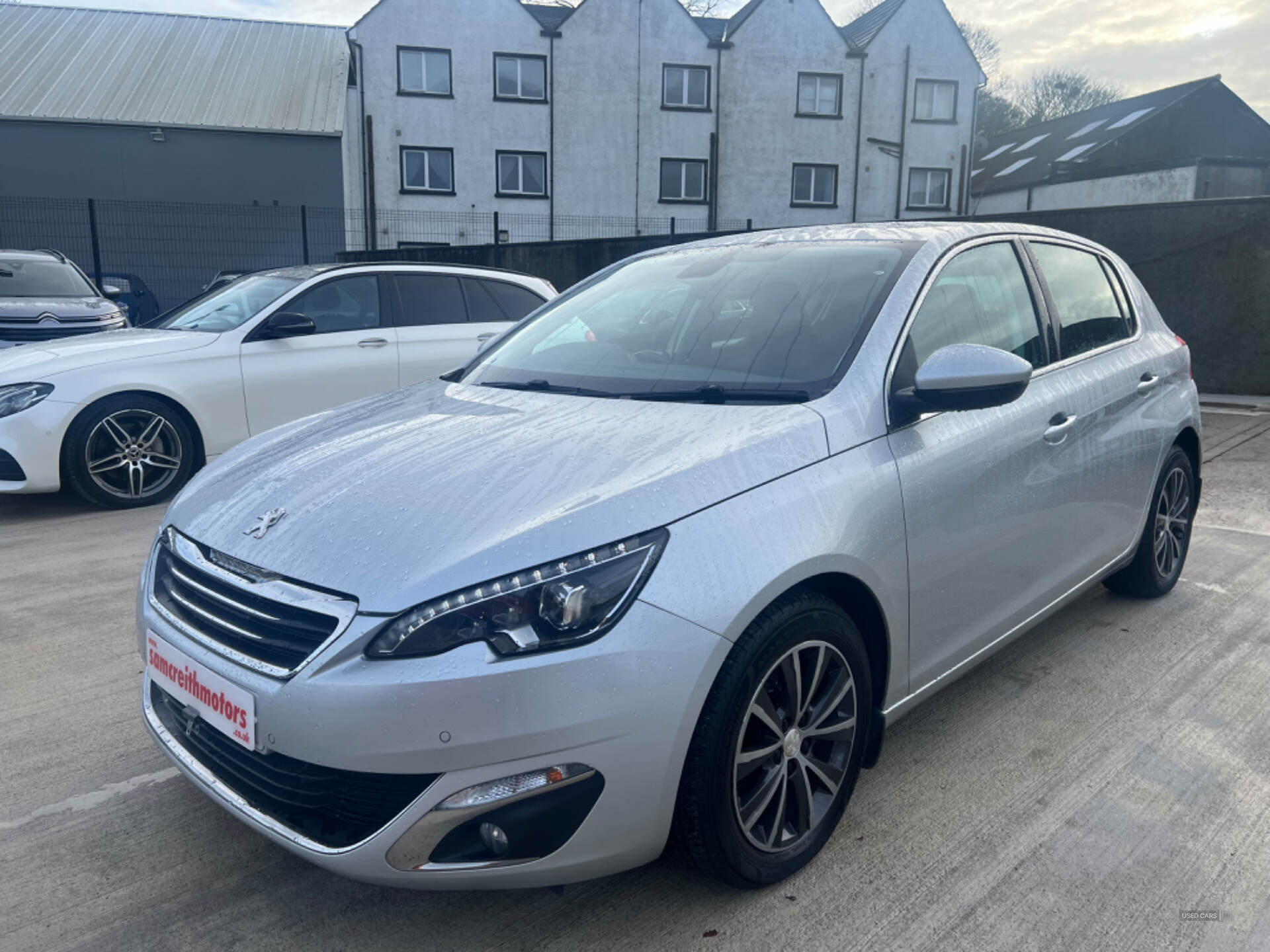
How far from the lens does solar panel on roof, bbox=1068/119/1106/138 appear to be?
122 ft

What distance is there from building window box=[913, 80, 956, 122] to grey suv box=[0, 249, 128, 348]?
27.5 metres

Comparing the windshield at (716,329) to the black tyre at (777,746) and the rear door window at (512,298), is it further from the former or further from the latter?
the rear door window at (512,298)

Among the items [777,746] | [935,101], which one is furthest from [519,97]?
[777,746]

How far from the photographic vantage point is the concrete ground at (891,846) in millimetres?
2135

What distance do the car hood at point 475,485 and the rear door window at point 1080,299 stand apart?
59.6 inches

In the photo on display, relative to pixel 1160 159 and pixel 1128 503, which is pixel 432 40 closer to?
pixel 1160 159

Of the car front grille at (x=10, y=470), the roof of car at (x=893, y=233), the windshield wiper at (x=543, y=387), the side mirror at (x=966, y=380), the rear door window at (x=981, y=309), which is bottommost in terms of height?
the car front grille at (x=10, y=470)

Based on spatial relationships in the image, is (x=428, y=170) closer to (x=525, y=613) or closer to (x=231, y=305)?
(x=231, y=305)

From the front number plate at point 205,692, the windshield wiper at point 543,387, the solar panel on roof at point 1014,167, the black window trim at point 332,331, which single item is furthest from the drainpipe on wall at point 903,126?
the front number plate at point 205,692

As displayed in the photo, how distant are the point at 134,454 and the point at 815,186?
27.8 m

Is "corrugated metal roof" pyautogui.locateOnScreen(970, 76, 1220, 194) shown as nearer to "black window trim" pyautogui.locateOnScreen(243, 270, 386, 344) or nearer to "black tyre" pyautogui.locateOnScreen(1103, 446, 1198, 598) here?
"black window trim" pyautogui.locateOnScreen(243, 270, 386, 344)

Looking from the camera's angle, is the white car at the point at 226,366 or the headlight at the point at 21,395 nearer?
the headlight at the point at 21,395

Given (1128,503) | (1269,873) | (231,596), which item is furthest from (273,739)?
(1128,503)

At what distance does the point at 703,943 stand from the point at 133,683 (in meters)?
2.35
